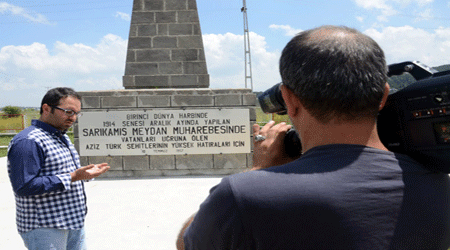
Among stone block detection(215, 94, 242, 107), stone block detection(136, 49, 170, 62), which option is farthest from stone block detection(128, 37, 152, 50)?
stone block detection(215, 94, 242, 107)

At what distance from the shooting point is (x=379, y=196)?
80 centimetres

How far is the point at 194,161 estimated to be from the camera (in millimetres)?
6961

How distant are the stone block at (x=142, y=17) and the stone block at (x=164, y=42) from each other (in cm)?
40

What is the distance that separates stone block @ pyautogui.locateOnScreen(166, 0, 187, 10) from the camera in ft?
24.7

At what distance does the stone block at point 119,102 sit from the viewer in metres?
7.00

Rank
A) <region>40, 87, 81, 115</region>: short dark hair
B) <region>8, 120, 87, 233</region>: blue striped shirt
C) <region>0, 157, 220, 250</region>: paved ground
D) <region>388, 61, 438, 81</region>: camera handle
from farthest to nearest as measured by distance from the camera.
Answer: <region>0, 157, 220, 250</region>: paved ground, <region>40, 87, 81, 115</region>: short dark hair, <region>8, 120, 87, 233</region>: blue striped shirt, <region>388, 61, 438, 81</region>: camera handle

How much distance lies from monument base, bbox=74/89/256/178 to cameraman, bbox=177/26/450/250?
19.9 feet

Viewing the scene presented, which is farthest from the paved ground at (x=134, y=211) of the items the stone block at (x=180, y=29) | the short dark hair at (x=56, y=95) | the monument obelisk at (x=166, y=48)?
the stone block at (x=180, y=29)

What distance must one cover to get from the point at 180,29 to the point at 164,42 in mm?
428

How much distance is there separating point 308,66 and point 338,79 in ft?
0.24

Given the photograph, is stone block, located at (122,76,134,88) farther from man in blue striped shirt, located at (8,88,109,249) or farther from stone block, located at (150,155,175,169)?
man in blue striped shirt, located at (8,88,109,249)

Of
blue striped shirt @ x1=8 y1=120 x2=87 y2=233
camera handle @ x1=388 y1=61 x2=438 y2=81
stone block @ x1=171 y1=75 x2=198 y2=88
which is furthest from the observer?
stone block @ x1=171 y1=75 x2=198 y2=88

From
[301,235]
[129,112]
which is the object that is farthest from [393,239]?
[129,112]

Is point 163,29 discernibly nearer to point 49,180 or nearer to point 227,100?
point 227,100
